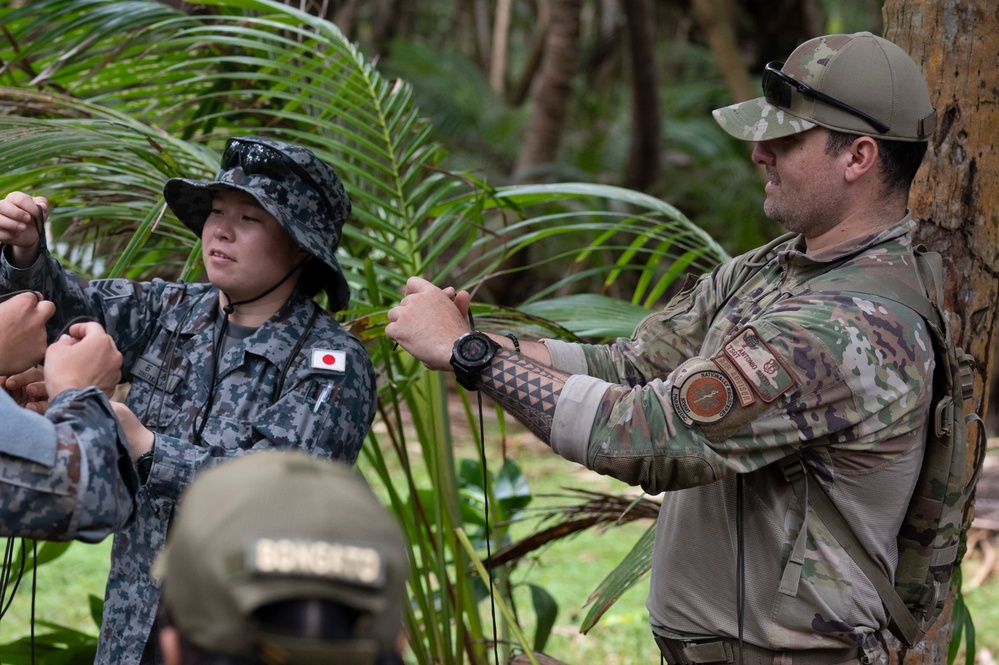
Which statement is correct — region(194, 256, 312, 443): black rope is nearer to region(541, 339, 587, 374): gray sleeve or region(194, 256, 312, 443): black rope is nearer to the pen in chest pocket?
the pen in chest pocket

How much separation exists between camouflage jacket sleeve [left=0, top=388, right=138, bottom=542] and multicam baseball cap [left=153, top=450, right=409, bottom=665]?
0.48 meters

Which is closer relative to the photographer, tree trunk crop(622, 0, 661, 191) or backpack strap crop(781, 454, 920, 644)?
backpack strap crop(781, 454, 920, 644)

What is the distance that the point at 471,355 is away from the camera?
1.79 metres

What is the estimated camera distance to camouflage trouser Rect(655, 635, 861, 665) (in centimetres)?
184

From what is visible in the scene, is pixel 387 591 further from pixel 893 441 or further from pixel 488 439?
pixel 488 439

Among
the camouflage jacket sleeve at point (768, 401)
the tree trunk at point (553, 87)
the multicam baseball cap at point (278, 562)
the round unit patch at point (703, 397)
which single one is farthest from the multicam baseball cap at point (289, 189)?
the tree trunk at point (553, 87)

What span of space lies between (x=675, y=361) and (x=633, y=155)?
20.1ft

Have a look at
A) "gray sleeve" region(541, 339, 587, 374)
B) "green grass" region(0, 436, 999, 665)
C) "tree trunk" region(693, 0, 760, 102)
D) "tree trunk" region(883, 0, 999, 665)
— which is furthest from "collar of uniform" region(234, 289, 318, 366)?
"tree trunk" region(693, 0, 760, 102)

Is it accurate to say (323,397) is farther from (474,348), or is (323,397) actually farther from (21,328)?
(21,328)

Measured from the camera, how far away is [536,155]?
24.9ft

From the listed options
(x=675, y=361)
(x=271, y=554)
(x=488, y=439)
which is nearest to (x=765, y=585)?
(x=675, y=361)

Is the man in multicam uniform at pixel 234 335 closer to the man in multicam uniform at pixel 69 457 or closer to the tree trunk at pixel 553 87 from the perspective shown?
the man in multicam uniform at pixel 69 457

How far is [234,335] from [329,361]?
0.78 feet

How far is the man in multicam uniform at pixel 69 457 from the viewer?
1.32m
